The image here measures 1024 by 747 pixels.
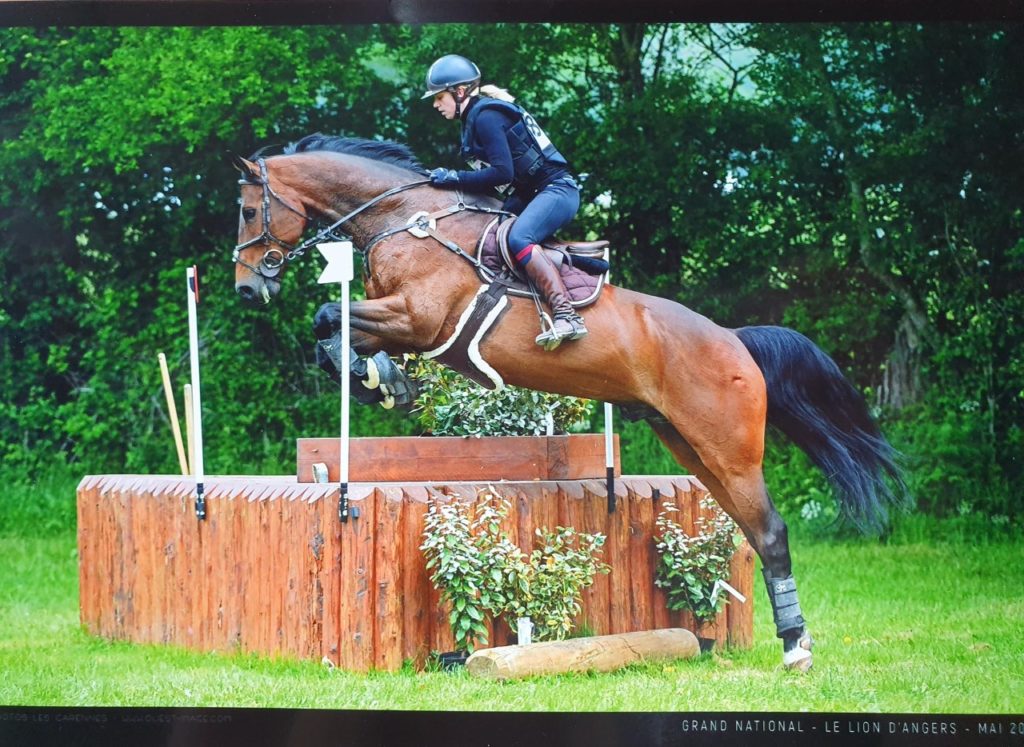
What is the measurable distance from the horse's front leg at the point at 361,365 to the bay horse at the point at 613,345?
48 mm

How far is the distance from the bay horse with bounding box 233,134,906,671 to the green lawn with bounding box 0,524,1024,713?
0.29m

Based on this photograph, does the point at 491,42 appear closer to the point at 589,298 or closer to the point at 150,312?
the point at 589,298

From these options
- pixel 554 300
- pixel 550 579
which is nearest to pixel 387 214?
pixel 554 300

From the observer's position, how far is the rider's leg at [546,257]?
4.34m

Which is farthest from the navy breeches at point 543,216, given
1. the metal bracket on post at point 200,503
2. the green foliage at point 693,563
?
the metal bracket on post at point 200,503

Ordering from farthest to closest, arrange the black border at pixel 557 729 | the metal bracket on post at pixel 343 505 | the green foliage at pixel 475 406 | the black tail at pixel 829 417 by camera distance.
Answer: the green foliage at pixel 475 406
the black tail at pixel 829 417
the metal bracket on post at pixel 343 505
the black border at pixel 557 729

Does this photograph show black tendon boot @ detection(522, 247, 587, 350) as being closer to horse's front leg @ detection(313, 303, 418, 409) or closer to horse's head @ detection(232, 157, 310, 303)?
horse's front leg @ detection(313, 303, 418, 409)

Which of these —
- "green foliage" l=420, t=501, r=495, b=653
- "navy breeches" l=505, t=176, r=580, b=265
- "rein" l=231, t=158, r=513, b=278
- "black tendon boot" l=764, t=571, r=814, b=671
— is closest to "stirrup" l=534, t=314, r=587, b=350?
"navy breeches" l=505, t=176, r=580, b=265

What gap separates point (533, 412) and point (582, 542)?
0.62 metres

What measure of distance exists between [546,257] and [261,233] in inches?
41.2

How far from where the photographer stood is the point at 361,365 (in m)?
4.25

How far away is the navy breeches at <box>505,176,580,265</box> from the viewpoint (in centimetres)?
438

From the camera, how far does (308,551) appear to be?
4.34 meters

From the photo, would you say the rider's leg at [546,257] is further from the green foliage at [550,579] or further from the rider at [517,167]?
the green foliage at [550,579]
